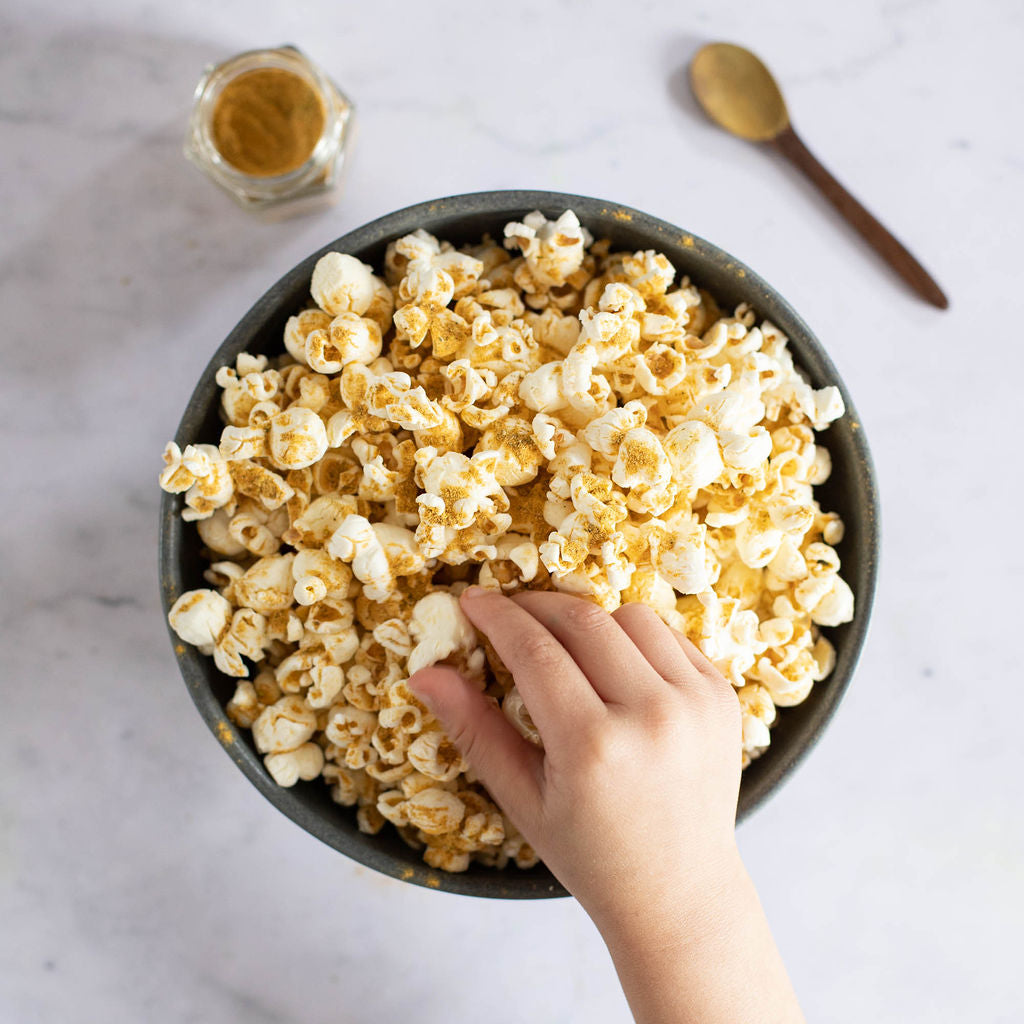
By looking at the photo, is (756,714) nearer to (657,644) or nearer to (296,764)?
(657,644)

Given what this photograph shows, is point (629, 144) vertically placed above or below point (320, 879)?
above

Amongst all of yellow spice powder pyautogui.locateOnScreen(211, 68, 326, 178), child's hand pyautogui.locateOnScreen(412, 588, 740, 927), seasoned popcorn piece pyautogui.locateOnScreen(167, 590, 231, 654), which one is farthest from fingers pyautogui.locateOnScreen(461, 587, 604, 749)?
yellow spice powder pyautogui.locateOnScreen(211, 68, 326, 178)

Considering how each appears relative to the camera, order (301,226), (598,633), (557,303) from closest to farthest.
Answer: (598,633)
(557,303)
(301,226)

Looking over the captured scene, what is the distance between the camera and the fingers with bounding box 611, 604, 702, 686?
2.02 ft

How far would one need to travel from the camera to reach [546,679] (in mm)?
597

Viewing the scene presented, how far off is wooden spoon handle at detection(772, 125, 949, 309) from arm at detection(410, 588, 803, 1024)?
0.52m

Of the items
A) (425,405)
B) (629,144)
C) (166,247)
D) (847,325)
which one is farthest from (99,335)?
(847,325)

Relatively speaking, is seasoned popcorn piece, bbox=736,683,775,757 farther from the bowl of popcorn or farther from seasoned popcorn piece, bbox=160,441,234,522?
seasoned popcorn piece, bbox=160,441,234,522

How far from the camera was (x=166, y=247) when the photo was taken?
0.88m

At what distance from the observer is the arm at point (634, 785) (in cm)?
59

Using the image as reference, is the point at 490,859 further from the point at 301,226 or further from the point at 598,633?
the point at 301,226

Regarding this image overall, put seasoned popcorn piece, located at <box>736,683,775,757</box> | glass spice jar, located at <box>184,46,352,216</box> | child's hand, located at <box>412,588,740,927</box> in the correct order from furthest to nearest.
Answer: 1. glass spice jar, located at <box>184,46,352,216</box>
2. seasoned popcorn piece, located at <box>736,683,775,757</box>
3. child's hand, located at <box>412,588,740,927</box>

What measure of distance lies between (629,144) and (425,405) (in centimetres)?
44

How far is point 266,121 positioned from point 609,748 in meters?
0.66
